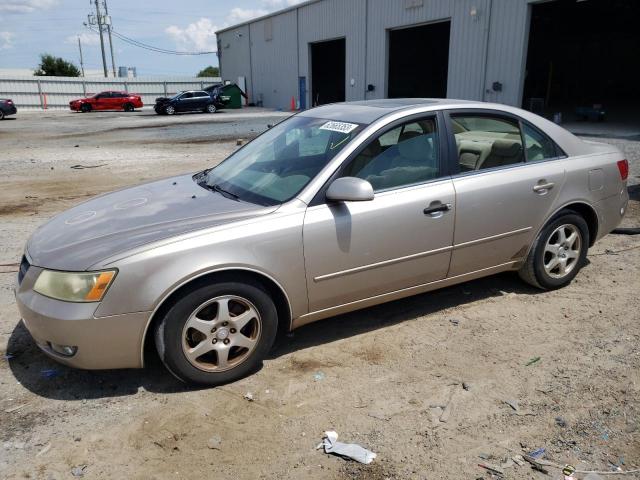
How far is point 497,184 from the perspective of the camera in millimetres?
3955

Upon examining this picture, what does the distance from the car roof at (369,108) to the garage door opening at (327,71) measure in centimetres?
3042

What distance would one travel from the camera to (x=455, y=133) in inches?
154

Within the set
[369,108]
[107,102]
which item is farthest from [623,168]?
[107,102]

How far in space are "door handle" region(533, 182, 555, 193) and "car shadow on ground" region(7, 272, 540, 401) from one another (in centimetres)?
96

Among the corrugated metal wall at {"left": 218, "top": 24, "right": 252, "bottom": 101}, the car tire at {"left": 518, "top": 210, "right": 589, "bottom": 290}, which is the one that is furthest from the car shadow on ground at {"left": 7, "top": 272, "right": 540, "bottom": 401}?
the corrugated metal wall at {"left": 218, "top": 24, "right": 252, "bottom": 101}

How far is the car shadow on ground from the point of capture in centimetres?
321

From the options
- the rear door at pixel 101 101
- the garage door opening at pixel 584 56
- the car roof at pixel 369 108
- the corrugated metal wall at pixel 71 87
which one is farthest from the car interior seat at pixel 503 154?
the corrugated metal wall at pixel 71 87

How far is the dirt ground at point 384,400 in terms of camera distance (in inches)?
102

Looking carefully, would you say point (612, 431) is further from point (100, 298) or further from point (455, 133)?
point (100, 298)

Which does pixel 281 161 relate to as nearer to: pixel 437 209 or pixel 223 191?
pixel 223 191

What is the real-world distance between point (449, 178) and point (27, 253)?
2905mm

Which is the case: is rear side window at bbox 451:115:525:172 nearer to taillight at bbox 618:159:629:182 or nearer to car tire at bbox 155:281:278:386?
taillight at bbox 618:159:629:182

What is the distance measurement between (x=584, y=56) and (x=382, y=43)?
20.3 meters

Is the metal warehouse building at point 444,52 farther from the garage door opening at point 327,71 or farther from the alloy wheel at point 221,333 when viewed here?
the alloy wheel at point 221,333
